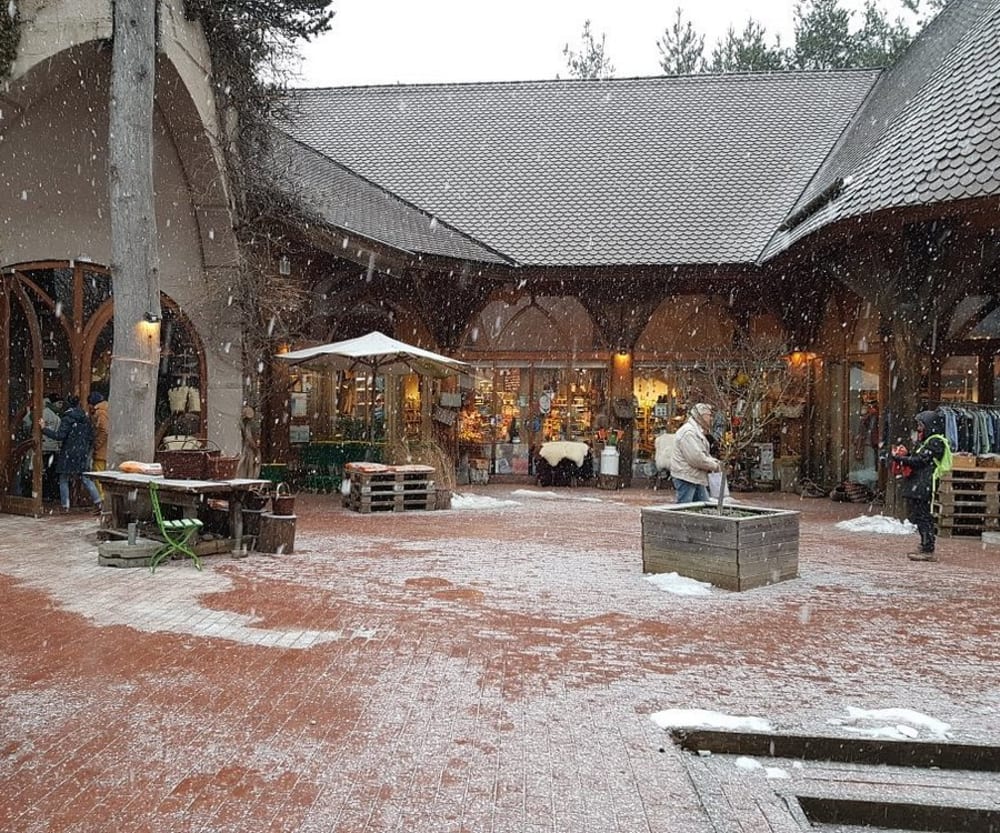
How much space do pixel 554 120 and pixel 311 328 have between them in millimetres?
8661

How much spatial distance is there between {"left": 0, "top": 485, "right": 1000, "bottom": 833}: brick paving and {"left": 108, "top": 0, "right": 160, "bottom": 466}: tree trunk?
147cm

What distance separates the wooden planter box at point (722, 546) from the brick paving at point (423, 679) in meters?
0.19

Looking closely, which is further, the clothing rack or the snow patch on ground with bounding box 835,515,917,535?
the clothing rack

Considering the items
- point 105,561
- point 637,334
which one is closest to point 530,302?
point 637,334

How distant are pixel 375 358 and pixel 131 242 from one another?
4.80 metres

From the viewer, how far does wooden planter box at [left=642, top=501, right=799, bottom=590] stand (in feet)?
22.5

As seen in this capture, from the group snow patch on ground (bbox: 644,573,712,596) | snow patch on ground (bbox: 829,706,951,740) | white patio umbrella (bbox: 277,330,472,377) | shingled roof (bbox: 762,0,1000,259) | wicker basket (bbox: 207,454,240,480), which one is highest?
shingled roof (bbox: 762,0,1000,259)

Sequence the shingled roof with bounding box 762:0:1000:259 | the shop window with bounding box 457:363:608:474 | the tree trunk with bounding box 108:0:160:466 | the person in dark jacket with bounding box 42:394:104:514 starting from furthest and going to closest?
the shop window with bounding box 457:363:608:474, the person in dark jacket with bounding box 42:394:104:514, the shingled roof with bounding box 762:0:1000:259, the tree trunk with bounding box 108:0:160:466

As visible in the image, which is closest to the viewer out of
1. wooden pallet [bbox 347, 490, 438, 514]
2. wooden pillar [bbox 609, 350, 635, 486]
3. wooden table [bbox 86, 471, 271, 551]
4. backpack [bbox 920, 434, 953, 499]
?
wooden table [bbox 86, 471, 271, 551]

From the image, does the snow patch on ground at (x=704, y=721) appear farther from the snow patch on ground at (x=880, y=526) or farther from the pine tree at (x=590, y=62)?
the pine tree at (x=590, y=62)

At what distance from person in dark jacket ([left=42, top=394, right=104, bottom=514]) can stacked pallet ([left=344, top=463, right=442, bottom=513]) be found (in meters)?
3.17

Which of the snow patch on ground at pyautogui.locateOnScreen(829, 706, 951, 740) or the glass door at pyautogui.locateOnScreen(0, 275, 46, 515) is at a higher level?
the glass door at pyautogui.locateOnScreen(0, 275, 46, 515)

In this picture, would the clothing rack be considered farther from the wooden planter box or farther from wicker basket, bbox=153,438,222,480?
wicker basket, bbox=153,438,222,480

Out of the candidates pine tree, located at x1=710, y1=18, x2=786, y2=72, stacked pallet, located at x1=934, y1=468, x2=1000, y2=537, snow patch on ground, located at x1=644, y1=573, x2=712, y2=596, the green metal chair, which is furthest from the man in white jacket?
pine tree, located at x1=710, y1=18, x2=786, y2=72
